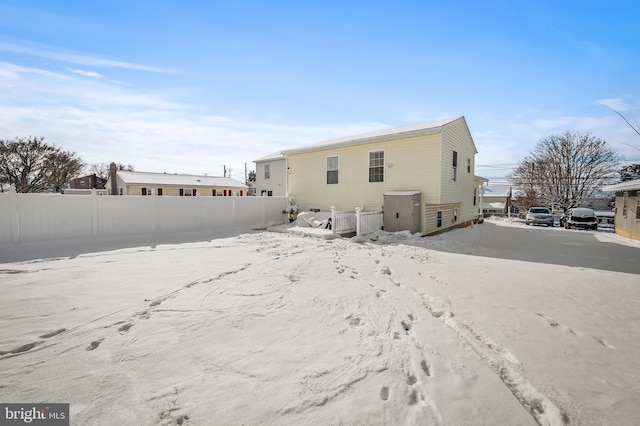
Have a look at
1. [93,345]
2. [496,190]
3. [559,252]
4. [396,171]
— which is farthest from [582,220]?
[496,190]

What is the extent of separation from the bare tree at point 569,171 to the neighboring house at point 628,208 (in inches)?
450

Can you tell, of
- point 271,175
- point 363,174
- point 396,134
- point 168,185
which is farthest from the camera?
point 168,185

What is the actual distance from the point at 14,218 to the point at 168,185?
24.5 meters

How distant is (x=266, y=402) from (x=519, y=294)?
456 cm

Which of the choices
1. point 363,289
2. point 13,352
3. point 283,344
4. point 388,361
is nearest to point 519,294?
point 363,289

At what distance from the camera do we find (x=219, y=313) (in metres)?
3.76

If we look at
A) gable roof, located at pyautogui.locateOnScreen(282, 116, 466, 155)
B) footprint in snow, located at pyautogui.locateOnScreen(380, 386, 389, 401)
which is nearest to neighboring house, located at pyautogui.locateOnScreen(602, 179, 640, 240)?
gable roof, located at pyautogui.locateOnScreen(282, 116, 466, 155)

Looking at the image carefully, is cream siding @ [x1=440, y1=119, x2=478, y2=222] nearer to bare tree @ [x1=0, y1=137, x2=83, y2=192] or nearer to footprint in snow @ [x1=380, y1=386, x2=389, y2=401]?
footprint in snow @ [x1=380, y1=386, x2=389, y2=401]

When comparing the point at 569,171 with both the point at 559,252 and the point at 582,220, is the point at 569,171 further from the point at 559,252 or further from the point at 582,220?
the point at 559,252

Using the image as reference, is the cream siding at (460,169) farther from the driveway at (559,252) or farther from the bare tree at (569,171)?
the bare tree at (569,171)

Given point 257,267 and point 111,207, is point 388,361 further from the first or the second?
point 111,207

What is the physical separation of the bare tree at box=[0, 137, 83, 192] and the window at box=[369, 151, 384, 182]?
2647cm

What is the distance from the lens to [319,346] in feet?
9.71

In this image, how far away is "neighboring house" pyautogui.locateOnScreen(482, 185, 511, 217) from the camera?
125ft
